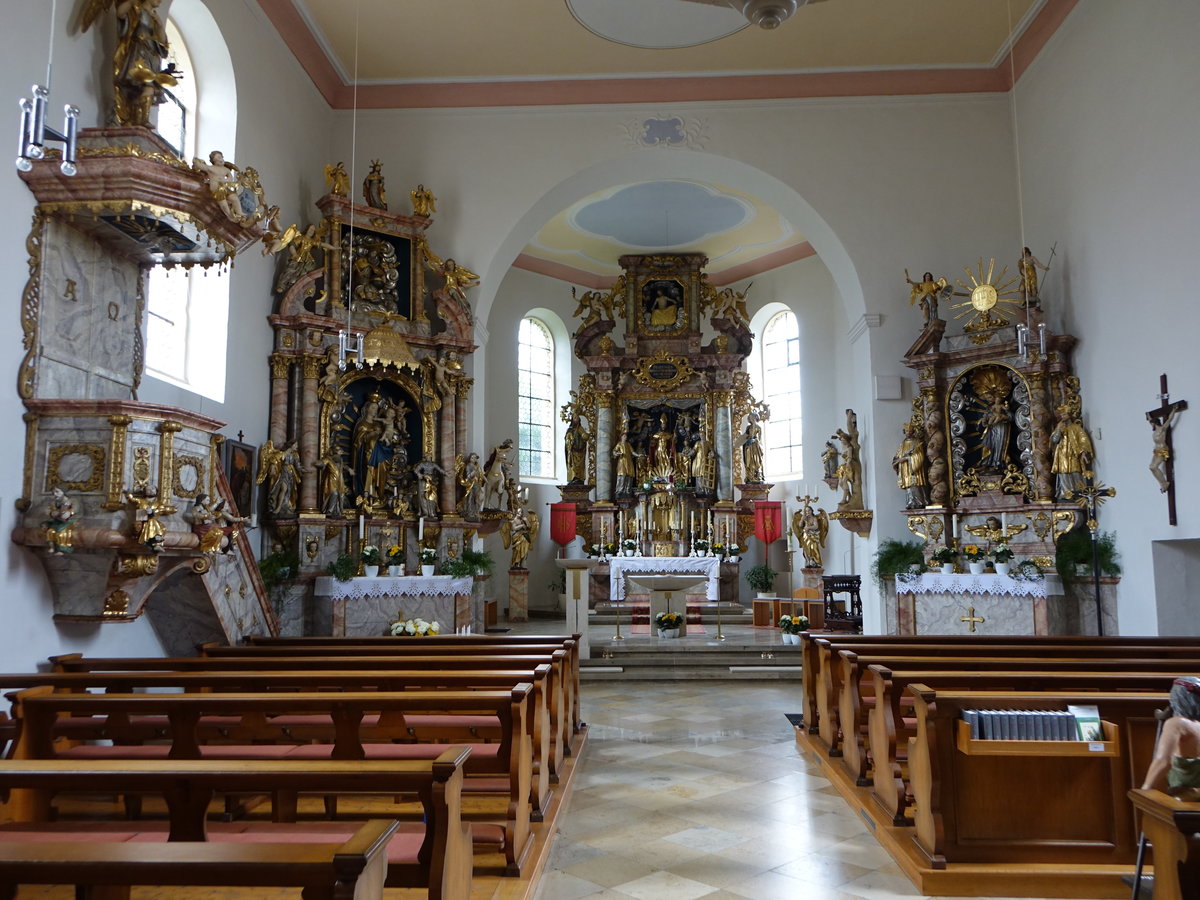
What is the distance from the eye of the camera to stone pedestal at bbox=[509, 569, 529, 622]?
17156mm

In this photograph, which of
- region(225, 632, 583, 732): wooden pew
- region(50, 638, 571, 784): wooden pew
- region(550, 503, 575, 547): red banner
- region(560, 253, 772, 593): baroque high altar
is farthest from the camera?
region(560, 253, 772, 593): baroque high altar

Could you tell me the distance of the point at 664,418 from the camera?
19.3 metres

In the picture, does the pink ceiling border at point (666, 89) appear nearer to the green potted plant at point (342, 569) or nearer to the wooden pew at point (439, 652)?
the green potted plant at point (342, 569)

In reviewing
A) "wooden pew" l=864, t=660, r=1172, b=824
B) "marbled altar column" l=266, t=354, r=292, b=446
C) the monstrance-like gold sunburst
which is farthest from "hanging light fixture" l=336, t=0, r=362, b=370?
the monstrance-like gold sunburst

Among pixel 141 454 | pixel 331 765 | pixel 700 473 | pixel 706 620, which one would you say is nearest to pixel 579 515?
pixel 700 473

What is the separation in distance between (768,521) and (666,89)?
8.60 meters

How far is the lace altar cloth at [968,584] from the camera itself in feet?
33.2

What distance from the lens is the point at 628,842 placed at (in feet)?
16.1

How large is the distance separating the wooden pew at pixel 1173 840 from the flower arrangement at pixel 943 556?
7978 mm

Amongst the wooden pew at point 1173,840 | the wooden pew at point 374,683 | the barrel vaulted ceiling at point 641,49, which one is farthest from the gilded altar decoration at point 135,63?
the wooden pew at point 1173,840

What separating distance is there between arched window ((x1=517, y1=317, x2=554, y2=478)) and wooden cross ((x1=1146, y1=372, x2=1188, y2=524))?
12707 mm

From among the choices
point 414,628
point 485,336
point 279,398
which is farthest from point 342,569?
point 485,336

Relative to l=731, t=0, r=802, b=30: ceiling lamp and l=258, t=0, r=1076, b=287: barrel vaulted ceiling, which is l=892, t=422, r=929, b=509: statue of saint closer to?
l=258, t=0, r=1076, b=287: barrel vaulted ceiling

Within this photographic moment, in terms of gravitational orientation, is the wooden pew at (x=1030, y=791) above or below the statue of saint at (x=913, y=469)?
below
